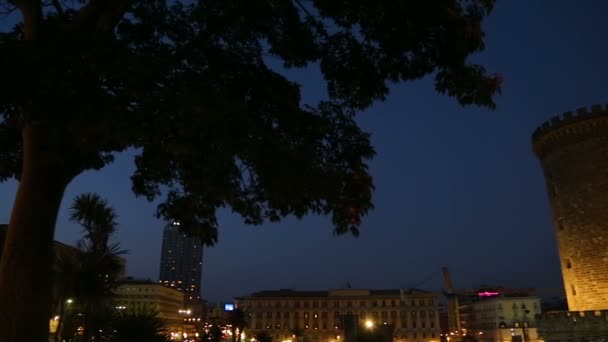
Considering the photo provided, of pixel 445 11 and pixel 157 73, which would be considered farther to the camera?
pixel 445 11

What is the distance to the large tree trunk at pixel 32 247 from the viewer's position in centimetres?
543

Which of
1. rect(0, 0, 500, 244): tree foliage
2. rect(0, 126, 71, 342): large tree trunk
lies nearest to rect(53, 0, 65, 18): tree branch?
rect(0, 0, 500, 244): tree foliage

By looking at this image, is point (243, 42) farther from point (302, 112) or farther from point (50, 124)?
point (50, 124)

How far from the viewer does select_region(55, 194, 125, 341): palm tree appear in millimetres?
12484

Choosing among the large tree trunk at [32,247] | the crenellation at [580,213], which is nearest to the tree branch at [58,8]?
the large tree trunk at [32,247]

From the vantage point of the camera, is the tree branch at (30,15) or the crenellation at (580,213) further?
the crenellation at (580,213)

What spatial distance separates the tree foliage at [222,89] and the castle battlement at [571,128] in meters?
33.6

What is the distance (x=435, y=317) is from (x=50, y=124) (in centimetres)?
11192

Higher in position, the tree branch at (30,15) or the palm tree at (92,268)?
the tree branch at (30,15)

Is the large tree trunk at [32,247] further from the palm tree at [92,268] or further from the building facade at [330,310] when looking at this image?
the building facade at [330,310]

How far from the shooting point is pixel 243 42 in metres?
7.35

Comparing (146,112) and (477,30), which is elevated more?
(477,30)

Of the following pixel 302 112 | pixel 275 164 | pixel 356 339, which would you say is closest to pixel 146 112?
pixel 275 164

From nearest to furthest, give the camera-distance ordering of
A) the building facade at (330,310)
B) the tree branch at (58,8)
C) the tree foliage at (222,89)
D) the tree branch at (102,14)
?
the tree foliage at (222,89)
the tree branch at (102,14)
the tree branch at (58,8)
the building facade at (330,310)
